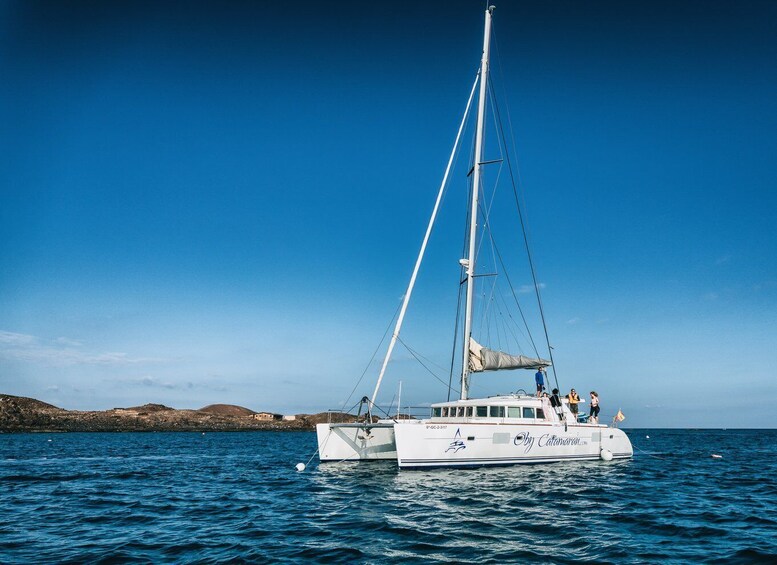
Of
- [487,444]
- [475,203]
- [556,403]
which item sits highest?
[475,203]

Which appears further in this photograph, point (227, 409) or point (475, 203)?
point (227, 409)

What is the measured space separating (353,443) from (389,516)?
35.3 ft

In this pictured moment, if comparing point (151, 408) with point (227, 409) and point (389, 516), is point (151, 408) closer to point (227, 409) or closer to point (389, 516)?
point (227, 409)

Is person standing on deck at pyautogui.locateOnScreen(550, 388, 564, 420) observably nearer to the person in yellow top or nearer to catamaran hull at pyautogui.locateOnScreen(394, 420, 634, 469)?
catamaran hull at pyautogui.locateOnScreen(394, 420, 634, 469)

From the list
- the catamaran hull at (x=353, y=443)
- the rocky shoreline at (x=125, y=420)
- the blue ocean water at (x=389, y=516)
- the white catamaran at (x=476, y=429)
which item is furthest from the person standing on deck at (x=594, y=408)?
the rocky shoreline at (x=125, y=420)

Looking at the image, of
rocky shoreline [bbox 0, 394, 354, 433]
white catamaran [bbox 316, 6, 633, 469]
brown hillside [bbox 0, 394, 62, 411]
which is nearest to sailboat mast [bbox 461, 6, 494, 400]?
white catamaran [bbox 316, 6, 633, 469]

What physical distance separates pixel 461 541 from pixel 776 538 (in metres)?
6.65

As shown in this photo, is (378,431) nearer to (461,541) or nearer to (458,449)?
(458,449)

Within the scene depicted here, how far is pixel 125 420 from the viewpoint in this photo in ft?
261

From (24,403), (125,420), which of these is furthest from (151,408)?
(24,403)

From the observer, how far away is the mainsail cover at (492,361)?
22.5 m

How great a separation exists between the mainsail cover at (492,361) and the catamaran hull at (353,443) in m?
4.80

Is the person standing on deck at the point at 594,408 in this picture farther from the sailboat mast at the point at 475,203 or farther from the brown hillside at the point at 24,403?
the brown hillside at the point at 24,403

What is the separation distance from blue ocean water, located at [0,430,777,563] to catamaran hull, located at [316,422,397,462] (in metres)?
1.85
